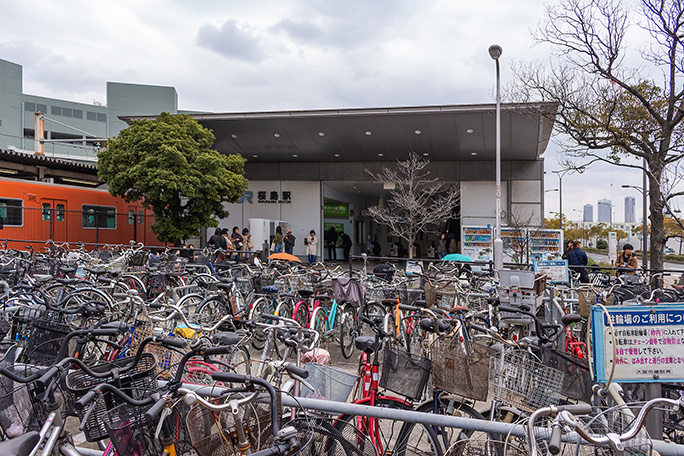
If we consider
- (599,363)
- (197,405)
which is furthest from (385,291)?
(197,405)

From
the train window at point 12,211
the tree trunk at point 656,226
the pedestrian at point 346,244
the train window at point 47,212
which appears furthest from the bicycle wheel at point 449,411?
the pedestrian at point 346,244

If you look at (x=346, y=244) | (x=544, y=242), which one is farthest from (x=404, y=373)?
(x=346, y=244)

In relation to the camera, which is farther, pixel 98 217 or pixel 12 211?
pixel 98 217

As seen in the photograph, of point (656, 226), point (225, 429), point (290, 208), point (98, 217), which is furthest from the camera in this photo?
point (290, 208)

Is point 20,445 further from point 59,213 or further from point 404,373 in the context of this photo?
point 59,213

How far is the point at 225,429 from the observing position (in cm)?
211

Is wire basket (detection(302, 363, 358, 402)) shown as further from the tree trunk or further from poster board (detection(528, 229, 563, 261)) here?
poster board (detection(528, 229, 563, 261))

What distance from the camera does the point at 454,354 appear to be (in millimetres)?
2840

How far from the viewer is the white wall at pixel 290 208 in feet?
86.7

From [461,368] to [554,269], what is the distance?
6561 mm

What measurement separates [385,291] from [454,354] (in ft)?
13.5

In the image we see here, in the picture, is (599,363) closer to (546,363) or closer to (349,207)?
(546,363)

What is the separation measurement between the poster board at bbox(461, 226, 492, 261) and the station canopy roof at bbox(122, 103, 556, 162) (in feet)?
13.3

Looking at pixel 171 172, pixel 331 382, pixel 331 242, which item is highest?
pixel 171 172
